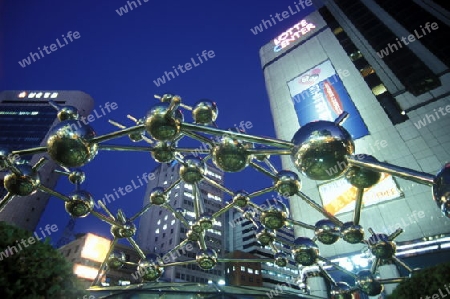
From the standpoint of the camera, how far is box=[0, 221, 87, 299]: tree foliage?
184 cm

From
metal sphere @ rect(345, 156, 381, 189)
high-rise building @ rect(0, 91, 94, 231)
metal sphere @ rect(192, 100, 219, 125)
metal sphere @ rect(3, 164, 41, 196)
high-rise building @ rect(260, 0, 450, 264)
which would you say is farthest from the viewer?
high-rise building @ rect(0, 91, 94, 231)

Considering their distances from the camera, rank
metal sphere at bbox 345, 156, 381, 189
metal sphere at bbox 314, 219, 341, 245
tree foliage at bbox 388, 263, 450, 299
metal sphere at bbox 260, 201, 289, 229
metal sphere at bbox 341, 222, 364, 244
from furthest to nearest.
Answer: metal sphere at bbox 260, 201, 289, 229 < metal sphere at bbox 314, 219, 341, 245 < metal sphere at bbox 341, 222, 364, 244 < tree foliage at bbox 388, 263, 450, 299 < metal sphere at bbox 345, 156, 381, 189

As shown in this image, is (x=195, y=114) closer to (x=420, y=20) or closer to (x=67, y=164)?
(x=67, y=164)

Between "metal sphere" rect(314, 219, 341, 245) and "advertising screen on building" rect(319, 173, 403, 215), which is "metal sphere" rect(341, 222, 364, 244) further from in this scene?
"advertising screen on building" rect(319, 173, 403, 215)

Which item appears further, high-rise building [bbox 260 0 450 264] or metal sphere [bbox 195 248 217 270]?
high-rise building [bbox 260 0 450 264]

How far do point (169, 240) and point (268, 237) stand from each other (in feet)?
197

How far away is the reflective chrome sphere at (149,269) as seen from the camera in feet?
16.7

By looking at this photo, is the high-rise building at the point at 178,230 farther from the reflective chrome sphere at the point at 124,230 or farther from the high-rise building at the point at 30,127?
the reflective chrome sphere at the point at 124,230

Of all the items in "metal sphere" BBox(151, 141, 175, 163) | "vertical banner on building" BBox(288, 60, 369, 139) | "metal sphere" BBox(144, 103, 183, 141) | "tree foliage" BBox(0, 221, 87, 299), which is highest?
"vertical banner on building" BBox(288, 60, 369, 139)

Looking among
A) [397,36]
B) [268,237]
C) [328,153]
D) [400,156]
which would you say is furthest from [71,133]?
[397,36]

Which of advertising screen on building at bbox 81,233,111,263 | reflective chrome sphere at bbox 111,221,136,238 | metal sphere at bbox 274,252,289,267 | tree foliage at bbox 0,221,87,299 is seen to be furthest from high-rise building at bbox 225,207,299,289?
tree foliage at bbox 0,221,87,299

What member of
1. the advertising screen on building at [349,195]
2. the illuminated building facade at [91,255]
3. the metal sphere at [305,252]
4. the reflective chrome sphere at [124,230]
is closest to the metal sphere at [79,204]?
the reflective chrome sphere at [124,230]

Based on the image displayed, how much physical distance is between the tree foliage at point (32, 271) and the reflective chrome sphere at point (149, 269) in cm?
318

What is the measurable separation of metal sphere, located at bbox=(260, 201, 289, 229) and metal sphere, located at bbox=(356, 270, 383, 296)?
2.12m
